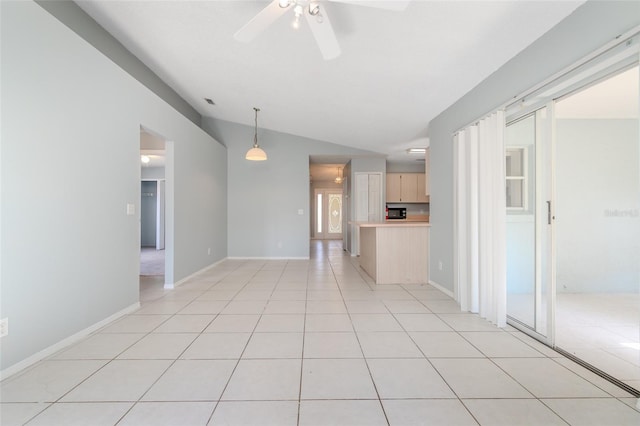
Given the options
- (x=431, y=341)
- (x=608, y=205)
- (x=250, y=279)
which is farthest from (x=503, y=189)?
(x=250, y=279)

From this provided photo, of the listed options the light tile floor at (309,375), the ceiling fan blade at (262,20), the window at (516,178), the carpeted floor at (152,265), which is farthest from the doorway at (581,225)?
the carpeted floor at (152,265)

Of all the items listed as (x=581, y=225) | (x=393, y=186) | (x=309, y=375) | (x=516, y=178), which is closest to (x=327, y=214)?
(x=393, y=186)

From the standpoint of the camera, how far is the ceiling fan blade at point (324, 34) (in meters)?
2.09

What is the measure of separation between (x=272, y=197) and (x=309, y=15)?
5.09 m

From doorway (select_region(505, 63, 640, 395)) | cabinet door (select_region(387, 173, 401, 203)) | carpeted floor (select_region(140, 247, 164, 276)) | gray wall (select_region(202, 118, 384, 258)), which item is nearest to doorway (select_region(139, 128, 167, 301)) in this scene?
carpeted floor (select_region(140, 247, 164, 276))

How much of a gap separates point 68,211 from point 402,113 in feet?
13.7

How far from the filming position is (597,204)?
12.6 ft

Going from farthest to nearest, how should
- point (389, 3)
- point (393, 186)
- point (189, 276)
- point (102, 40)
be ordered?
point (393, 186), point (189, 276), point (102, 40), point (389, 3)

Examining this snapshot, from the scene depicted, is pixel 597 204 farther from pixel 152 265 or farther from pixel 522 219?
pixel 152 265

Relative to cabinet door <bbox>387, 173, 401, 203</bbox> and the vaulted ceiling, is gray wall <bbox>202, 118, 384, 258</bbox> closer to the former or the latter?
the vaulted ceiling

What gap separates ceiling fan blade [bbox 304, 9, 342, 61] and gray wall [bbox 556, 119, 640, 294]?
3572 millimetres

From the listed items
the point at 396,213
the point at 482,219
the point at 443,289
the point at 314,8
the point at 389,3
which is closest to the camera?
the point at 389,3

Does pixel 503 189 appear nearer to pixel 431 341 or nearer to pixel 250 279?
pixel 431 341

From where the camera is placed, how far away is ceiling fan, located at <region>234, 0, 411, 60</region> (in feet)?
6.12
